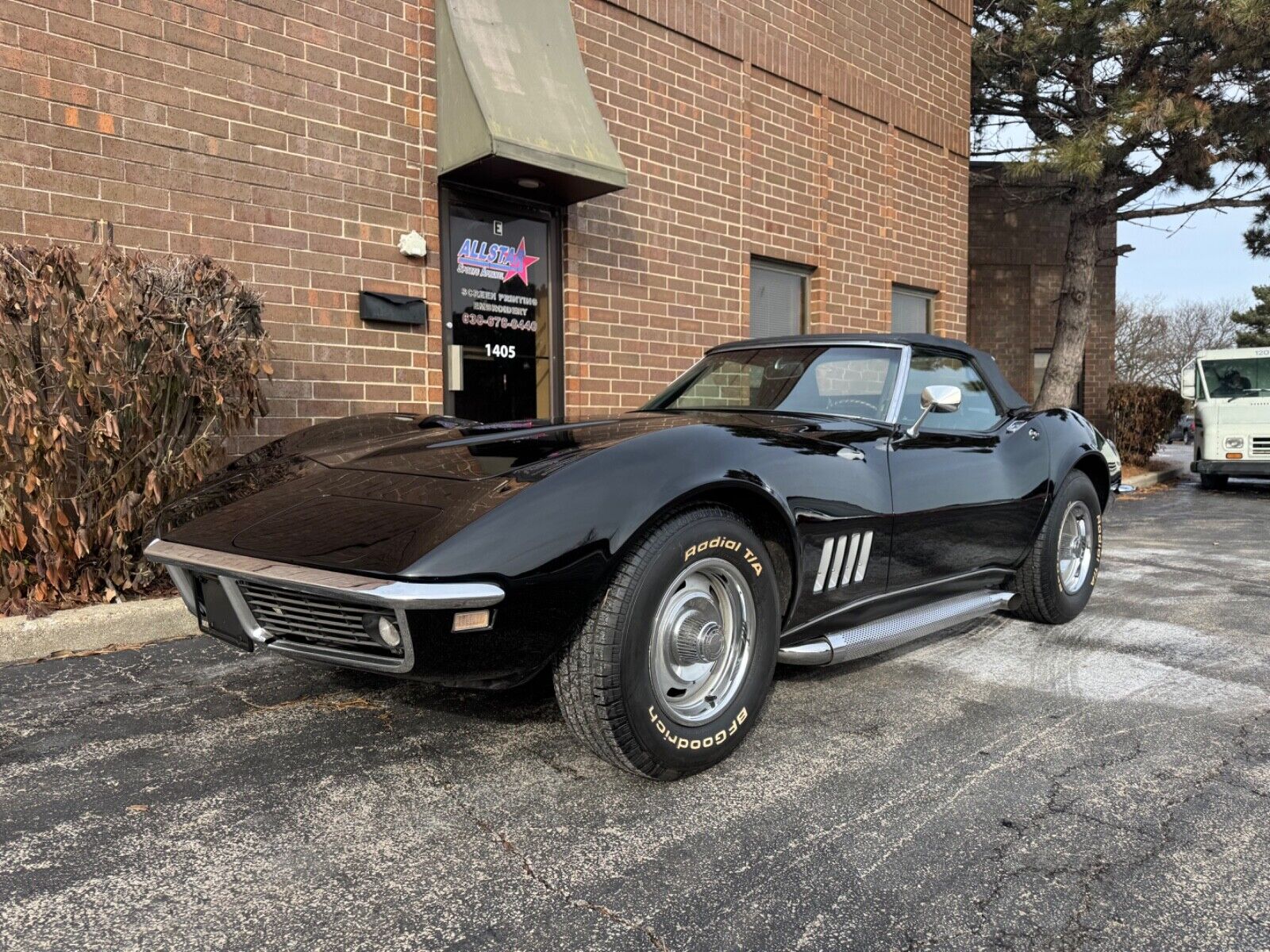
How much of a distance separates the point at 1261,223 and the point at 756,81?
1322cm

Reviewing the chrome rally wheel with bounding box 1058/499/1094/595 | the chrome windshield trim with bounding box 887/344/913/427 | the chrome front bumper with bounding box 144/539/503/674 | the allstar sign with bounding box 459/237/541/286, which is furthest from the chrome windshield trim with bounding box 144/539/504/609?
the allstar sign with bounding box 459/237/541/286

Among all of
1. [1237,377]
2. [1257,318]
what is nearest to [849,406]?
[1237,377]

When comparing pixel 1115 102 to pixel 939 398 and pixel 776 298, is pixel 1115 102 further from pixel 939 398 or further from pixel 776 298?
pixel 939 398

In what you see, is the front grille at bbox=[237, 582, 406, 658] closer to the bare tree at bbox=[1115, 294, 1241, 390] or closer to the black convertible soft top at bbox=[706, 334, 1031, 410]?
the black convertible soft top at bbox=[706, 334, 1031, 410]

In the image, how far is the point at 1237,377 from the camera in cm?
1251

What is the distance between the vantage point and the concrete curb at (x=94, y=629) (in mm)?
3820

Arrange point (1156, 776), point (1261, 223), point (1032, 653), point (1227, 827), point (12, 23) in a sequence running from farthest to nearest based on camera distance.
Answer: point (1261, 223)
point (12, 23)
point (1032, 653)
point (1156, 776)
point (1227, 827)

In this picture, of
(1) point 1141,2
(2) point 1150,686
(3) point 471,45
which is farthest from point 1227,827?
(1) point 1141,2

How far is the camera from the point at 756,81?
28.8 ft

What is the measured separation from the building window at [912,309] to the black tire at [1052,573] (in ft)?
21.0

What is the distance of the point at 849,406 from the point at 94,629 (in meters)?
3.43

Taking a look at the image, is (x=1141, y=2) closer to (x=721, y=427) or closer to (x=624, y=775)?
(x=721, y=427)

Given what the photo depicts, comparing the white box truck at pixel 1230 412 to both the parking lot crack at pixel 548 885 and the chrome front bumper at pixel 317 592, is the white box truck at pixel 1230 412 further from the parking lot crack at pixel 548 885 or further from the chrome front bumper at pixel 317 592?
the chrome front bumper at pixel 317 592

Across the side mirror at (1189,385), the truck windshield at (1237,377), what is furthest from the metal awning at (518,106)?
the truck windshield at (1237,377)
